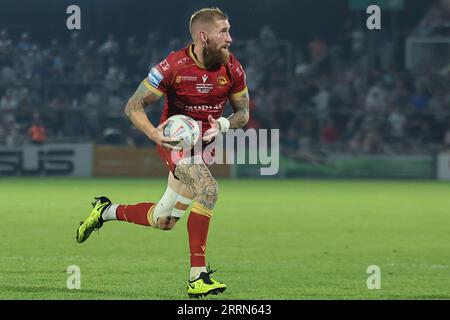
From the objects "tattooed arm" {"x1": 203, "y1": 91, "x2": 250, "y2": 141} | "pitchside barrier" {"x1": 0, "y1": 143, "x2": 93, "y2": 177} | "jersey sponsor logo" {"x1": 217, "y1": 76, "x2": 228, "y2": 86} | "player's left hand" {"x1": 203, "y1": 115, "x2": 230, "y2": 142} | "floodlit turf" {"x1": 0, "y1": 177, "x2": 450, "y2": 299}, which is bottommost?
"floodlit turf" {"x1": 0, "y1": 177, "x2": 450, "y2": 299}

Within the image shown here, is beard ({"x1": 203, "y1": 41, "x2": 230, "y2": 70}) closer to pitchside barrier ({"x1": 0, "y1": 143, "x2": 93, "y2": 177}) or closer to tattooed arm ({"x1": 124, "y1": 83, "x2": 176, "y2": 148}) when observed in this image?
tattooed arm ({"x1": 124, "y1": 83, "x2": 176, "y2": 148})

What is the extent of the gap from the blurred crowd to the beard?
66.6 ft

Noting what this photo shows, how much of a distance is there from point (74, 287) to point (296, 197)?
44.1 ft

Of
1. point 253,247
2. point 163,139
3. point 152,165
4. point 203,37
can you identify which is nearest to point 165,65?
point 203,37

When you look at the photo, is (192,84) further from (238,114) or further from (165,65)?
(238,114)

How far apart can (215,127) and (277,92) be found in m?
23.2

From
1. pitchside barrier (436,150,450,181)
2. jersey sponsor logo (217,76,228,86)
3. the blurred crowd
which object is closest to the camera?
jersey sponsor logo (217,76,228,86)

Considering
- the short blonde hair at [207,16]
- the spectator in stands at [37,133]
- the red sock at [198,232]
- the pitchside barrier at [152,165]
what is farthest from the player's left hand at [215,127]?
the spectator in stands at [37,133]

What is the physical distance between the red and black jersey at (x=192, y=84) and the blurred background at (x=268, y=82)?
19695 mm

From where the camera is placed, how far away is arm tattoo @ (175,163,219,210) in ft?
28.9

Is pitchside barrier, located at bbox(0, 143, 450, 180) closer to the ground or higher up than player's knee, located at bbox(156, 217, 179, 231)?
closer to the ground

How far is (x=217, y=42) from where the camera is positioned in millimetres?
8867

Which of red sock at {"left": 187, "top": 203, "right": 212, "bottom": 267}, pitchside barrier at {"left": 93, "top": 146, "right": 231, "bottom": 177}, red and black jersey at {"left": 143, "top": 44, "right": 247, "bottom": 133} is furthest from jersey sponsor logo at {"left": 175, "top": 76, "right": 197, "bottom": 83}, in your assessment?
pitchside barrier at {"left": 93, "top": 146, "right": 231, "bottom": 177}
